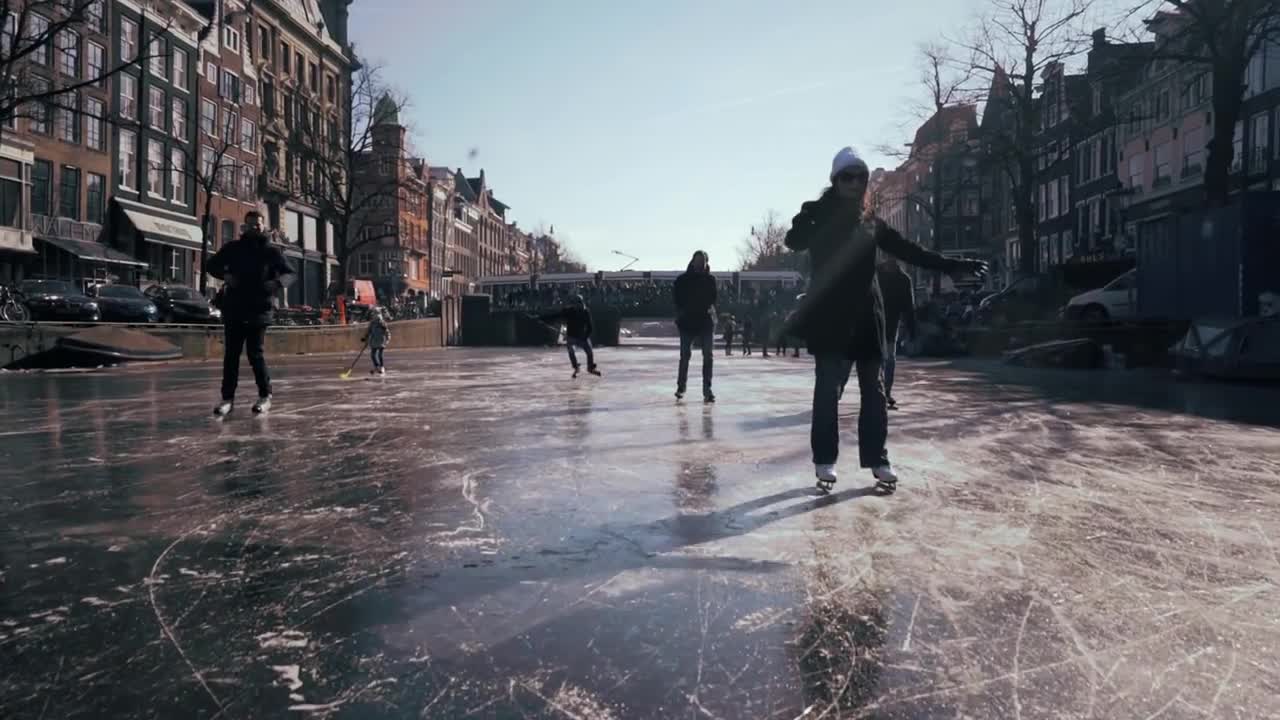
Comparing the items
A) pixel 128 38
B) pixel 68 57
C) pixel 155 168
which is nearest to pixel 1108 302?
pixel 68 57

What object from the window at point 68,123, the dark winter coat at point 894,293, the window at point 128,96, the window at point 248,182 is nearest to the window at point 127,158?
the window at point 128,96

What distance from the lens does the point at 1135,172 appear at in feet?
143

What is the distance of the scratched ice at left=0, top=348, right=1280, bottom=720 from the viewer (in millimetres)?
2191

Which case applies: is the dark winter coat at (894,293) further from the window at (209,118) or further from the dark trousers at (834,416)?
the window at (209,118)

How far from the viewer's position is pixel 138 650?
2.41 meters

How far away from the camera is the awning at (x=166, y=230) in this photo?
3706 cm

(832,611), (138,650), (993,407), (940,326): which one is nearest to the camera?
(138,650)

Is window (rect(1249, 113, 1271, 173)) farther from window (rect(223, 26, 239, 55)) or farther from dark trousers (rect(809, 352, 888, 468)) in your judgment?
window (rect(223, 26, 239, 55))

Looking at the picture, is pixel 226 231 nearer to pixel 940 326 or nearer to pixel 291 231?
pixel 291 231

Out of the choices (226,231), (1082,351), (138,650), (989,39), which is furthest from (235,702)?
(226,231)

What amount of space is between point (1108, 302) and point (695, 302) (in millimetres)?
15074

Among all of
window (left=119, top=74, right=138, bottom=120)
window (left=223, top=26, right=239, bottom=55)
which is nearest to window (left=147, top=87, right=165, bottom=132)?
window (left=119, top=74, right=138, bottom=120)

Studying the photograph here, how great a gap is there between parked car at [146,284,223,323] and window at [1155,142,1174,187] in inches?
1500

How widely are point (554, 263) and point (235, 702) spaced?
11628 centimetres
